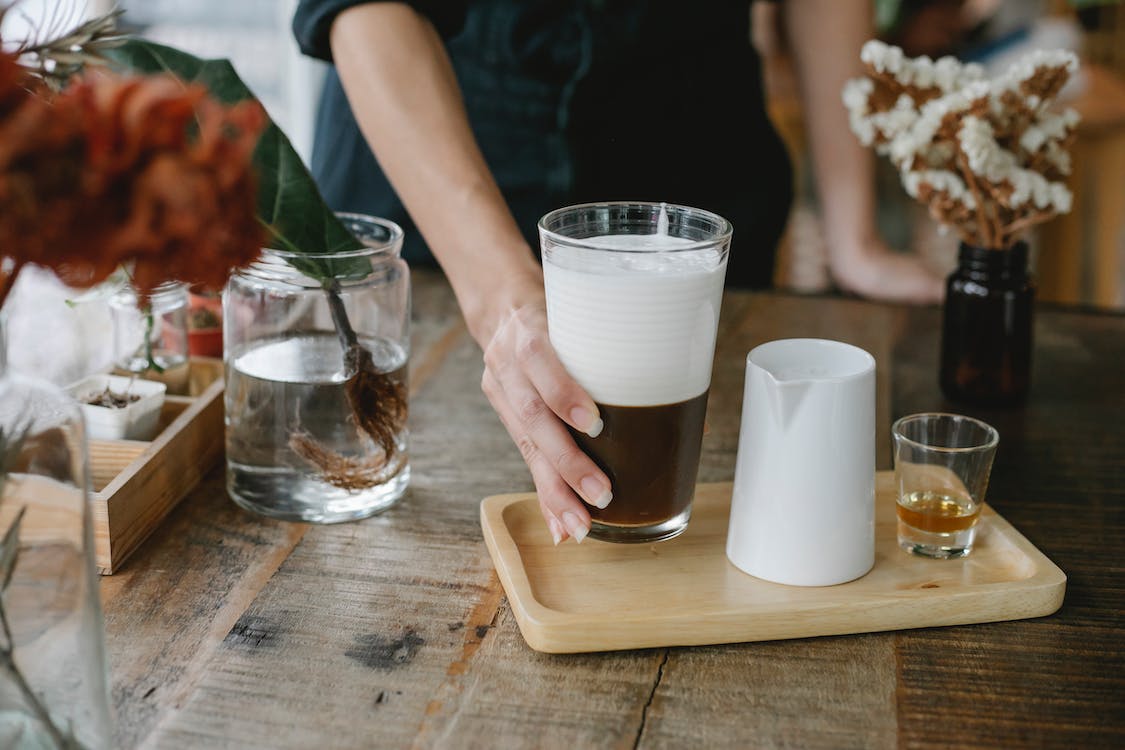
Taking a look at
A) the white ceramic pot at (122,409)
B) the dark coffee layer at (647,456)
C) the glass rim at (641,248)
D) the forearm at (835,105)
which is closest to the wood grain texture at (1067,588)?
the dark coffee layer at (647,456)

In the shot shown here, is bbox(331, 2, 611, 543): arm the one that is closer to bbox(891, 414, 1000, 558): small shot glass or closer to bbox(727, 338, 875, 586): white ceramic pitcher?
bbox(727, 338, 875, 586): white ceramic pitcher

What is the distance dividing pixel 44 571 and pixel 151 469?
359 millimetres

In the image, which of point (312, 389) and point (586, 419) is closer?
point (586, 419)

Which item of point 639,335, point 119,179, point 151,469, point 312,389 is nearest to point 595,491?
point 639,335

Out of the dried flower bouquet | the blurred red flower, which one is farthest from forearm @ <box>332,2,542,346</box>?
the blurred red flower

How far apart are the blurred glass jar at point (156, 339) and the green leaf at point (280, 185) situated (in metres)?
0.21

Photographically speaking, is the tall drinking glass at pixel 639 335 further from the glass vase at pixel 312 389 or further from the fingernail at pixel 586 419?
the glass vase at pixel 312 389

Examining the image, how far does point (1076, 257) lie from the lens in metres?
3.72

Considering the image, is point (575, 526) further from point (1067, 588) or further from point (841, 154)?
point (841, 154)

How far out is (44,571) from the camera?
0.60 meters

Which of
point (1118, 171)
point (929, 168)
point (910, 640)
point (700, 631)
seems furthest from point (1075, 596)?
point (1118, 171)

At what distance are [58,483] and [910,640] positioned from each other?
0.59 m

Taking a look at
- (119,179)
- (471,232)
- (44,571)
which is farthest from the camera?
(471,232)

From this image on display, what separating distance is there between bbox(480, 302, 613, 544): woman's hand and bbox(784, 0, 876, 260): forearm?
111 cm
